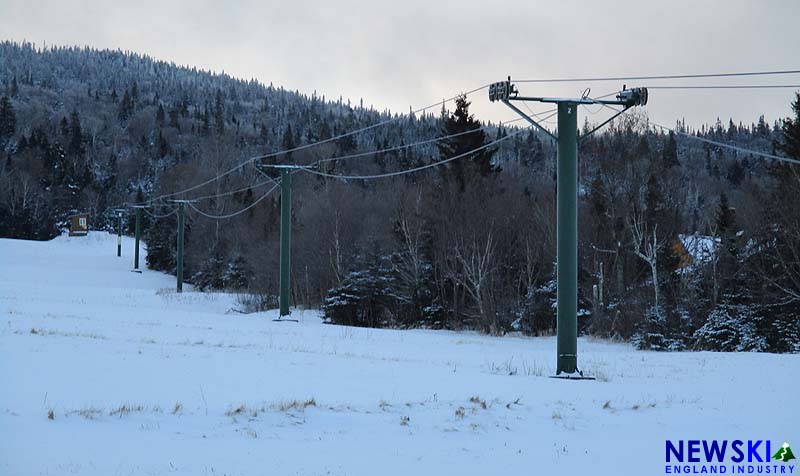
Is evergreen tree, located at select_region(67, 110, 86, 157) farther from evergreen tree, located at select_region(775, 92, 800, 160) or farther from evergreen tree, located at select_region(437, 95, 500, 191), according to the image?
evergreen tree, located at select_region(775, 92, 800, 160)

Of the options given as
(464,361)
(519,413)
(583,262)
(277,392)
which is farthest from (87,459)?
(583,262)

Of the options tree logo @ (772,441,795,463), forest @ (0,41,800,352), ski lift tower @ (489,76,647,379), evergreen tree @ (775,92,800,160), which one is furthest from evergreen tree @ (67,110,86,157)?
tree logo @ (772,441,795,463)

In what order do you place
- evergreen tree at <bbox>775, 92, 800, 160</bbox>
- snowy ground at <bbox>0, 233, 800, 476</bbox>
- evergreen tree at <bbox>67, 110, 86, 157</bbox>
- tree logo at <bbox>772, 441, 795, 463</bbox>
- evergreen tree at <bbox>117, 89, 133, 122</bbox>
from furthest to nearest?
evergreen tree at <bbox>117, 89, 133, 122</bbox>
evergreen tree at <bbox>67, 110, 86, 157</bbox>
evergreen tree at <bbox>775, 92, 800, 160</bbox>
tree logo at <bbox>772, 441, 795, 463</bbox>
snowy ground at <bbox>0, 233, 800, 476</bbox>

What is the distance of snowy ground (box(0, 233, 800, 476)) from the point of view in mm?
6609

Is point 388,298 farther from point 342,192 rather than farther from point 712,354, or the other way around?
point 712,354

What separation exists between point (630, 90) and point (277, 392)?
367 inches

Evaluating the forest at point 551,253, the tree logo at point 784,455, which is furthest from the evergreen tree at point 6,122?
the tree logo at point 784,455

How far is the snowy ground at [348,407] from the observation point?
661 cm

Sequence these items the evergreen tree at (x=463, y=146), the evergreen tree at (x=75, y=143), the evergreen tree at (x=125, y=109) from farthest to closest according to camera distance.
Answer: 1. the evergreen tree at (x=125, y=109)
2. the evergreen tree at (x=75, y=143)
3. the evergreen tree at (x=463, y=146)

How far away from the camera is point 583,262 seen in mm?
32531

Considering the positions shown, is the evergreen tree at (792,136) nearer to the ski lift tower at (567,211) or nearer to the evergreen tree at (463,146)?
the evergreen tree at (463,146)

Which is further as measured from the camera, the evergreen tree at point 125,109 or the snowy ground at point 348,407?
the evergreen tree at point 125,109

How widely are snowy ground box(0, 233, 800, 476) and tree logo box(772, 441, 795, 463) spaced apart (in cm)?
54

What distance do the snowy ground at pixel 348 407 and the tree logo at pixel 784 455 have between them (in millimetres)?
544
